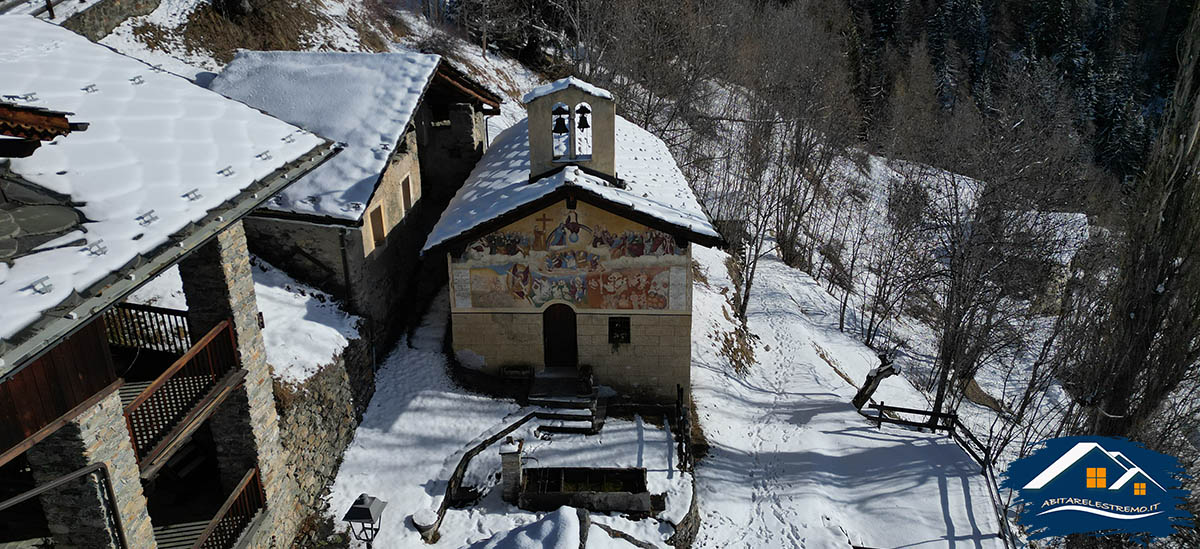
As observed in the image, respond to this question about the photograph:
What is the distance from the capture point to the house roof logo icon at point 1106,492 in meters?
12.7

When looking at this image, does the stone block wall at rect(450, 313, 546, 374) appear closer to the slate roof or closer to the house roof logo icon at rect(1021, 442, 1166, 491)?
the slate roof

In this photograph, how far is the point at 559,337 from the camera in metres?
16.3

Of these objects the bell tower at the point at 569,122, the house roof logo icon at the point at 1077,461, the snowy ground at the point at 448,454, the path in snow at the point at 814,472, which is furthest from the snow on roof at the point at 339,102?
the house roof logo icon at the point at 1077,461

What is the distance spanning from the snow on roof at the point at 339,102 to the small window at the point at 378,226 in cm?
107

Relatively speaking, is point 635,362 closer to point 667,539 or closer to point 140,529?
point 667,539

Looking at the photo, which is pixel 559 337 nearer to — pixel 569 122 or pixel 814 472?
pixel 569 122

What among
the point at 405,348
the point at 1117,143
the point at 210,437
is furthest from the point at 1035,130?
the point at 1117,143

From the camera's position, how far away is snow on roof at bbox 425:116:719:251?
14492 millimetres

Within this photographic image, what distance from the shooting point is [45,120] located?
6723 millimetres

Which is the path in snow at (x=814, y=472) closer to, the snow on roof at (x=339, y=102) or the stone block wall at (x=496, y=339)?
the stone block wall at (x=496, y=339)

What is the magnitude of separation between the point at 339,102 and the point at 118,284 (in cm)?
1205

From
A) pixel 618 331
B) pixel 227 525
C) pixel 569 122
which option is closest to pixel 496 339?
pixel 618 331

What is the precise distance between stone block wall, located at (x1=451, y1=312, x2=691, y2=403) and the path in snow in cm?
175

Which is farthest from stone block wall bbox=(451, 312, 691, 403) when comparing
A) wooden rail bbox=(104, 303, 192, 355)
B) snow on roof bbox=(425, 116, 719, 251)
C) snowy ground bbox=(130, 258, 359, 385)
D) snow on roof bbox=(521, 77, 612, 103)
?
wooden rail bbox=(104, 303, 192, 355)
